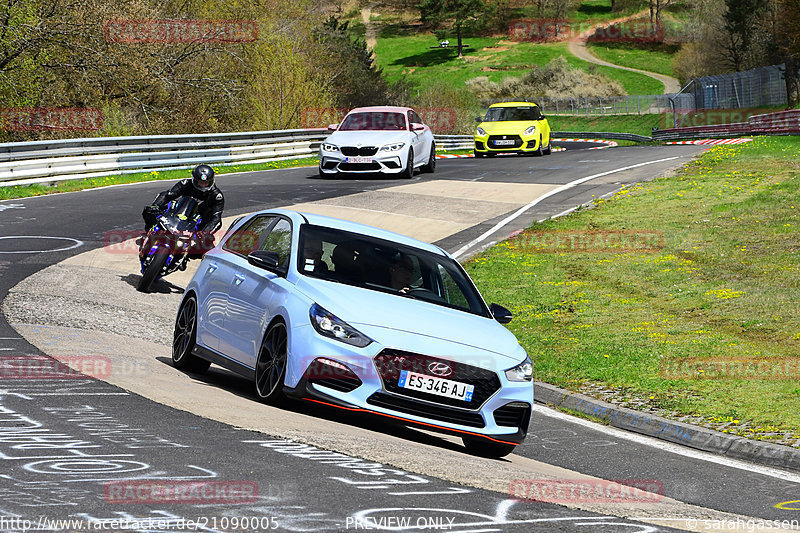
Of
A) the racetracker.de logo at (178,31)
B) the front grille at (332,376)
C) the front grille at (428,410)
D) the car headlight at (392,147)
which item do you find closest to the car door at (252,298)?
the front grille at (332,376)

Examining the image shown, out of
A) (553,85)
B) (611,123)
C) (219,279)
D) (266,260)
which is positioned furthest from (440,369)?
(553,85)

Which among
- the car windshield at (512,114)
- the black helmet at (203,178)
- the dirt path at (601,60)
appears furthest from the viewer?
the dirt path at (601,60)

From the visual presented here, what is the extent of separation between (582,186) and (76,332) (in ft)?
61.2

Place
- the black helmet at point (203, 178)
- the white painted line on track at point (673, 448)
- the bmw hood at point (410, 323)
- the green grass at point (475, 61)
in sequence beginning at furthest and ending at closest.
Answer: the green grass at point (475, 61) < the black helmet at point (203, 178) < the white painted line on track at point (673, 448) < the bmw hood at point (410, 323)

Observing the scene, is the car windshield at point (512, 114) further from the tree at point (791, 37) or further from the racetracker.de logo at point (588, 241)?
the tree at point (791, 37)

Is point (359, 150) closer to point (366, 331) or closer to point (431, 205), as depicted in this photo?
point (431, 205)

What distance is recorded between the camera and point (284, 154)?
119 ft

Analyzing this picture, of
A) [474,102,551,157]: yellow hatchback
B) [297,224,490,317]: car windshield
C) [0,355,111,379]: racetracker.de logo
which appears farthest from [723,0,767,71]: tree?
[0,355,111,379]: racetracker.de logo

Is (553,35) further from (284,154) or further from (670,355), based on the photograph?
(670,355)

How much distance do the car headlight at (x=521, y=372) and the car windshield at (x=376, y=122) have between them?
2123 cm

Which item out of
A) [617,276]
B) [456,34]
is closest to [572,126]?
[456,34]

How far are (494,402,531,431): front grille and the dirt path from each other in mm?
114039

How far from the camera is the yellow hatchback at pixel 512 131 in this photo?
37281mm

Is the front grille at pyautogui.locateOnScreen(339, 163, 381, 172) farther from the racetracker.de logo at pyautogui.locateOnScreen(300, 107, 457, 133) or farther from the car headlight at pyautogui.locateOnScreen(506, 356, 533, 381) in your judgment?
the car headlight at pyautogui.locateOnScreen(506, 356, 533, 381)
